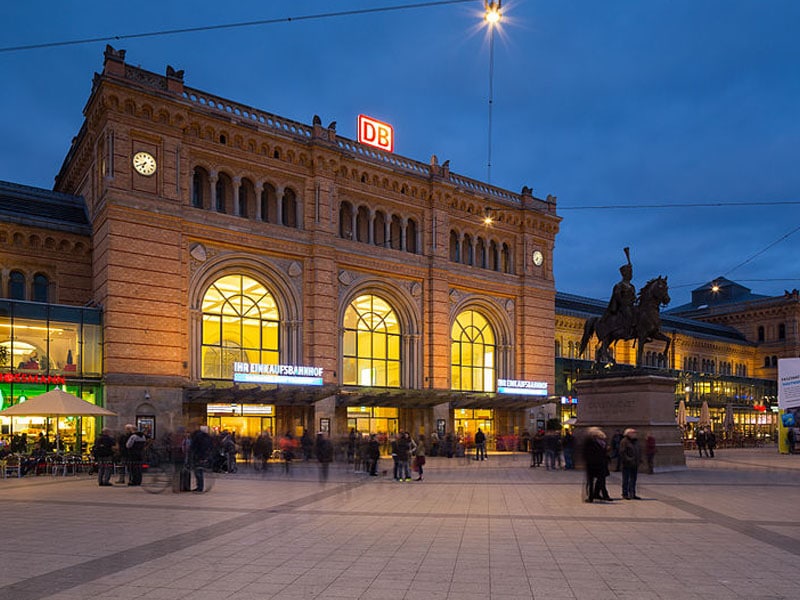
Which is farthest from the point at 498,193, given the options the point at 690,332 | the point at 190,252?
the point at 690,332

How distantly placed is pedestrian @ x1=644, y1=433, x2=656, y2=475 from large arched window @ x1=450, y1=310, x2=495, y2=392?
20878mm

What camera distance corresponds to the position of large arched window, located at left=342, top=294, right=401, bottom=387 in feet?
142

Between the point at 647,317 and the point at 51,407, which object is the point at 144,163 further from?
the point at 647,317

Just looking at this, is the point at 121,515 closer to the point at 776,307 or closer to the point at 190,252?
the point at 190,252

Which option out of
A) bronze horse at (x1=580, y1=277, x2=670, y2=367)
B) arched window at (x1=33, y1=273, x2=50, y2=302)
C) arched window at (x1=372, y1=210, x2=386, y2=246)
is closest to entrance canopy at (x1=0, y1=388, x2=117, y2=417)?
arched window at (x1=33, y1=273, x2=50, y2=302)

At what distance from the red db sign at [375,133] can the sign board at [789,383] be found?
2535cm

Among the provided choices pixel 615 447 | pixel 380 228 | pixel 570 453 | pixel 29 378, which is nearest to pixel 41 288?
pixel 29 378

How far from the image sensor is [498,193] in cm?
5141

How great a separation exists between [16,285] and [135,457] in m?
16.3

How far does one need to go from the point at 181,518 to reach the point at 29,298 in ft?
79.0

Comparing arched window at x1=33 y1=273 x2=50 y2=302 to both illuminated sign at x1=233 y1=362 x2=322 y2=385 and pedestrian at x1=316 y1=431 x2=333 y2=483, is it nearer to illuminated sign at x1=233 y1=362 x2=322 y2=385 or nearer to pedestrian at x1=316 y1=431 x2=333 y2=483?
illuminated sign at x1=233 y1=362 x2=322 y2=385

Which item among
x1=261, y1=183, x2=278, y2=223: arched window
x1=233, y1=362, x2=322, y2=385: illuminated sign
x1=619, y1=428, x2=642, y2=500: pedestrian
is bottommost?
x1=619, y1=428, x2=642, y2=500: pedestrian

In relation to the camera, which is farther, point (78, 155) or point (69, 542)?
point (78, 155)

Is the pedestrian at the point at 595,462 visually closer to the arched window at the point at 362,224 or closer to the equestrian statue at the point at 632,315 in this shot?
the equestrian statue at the point at 632,315
